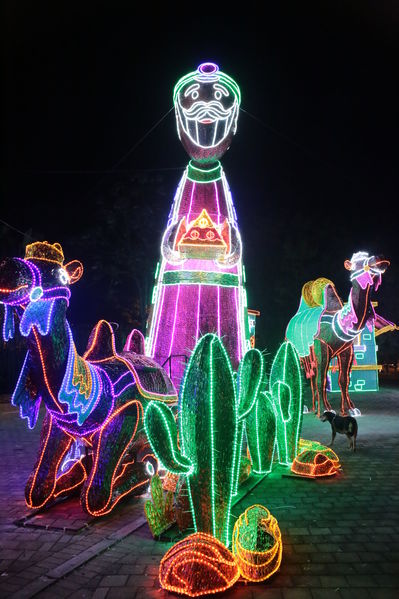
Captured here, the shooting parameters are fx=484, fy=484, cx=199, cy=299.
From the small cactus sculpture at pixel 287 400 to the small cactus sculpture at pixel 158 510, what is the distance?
103 inches

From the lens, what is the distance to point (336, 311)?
12477mm

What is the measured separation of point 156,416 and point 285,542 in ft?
5.91

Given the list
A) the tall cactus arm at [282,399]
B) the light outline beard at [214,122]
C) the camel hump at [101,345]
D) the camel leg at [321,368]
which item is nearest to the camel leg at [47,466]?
the camel hump at [101,345]

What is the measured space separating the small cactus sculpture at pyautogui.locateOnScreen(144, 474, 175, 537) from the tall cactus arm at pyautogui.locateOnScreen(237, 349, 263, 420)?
124 cm

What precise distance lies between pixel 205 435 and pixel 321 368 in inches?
357

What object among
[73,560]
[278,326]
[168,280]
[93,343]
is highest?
[278,326]

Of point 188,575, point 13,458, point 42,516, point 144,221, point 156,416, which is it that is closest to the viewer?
point 188,575

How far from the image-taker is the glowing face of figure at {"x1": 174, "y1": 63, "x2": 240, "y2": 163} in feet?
26.8

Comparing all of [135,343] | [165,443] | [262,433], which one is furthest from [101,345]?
[262,433]

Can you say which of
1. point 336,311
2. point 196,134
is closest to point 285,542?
point 196,134

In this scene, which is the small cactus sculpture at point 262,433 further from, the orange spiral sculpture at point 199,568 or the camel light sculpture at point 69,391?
the orange spiral sculpture at point 199,568

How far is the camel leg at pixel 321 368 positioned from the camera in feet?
39.1

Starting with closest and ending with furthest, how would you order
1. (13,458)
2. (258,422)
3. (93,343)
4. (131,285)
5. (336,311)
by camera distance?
(93,343), (258,422), (13,458), (336,311), (131,285)

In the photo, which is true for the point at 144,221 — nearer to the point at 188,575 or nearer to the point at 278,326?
the point at 278,326
